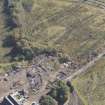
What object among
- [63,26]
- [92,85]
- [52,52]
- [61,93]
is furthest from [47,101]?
[63,26]

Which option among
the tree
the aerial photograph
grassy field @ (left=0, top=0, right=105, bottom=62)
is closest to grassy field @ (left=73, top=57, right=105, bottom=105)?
the aerial photograph

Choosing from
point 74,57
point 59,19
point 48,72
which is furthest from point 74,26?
point 48,72

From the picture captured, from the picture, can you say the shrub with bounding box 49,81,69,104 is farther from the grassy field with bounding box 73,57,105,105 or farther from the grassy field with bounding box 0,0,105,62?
the grassy field with bounding box 0,0,105,62

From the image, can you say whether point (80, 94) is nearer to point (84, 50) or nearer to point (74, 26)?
point (84, 50)

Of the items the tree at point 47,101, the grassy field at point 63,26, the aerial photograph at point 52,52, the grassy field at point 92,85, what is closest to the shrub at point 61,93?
the aerial photograph at point 52,52

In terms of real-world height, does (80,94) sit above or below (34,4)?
below

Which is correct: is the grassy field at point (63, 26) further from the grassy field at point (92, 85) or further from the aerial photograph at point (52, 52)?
the grassy field at point (92, 85)

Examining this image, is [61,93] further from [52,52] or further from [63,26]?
[63,26]
